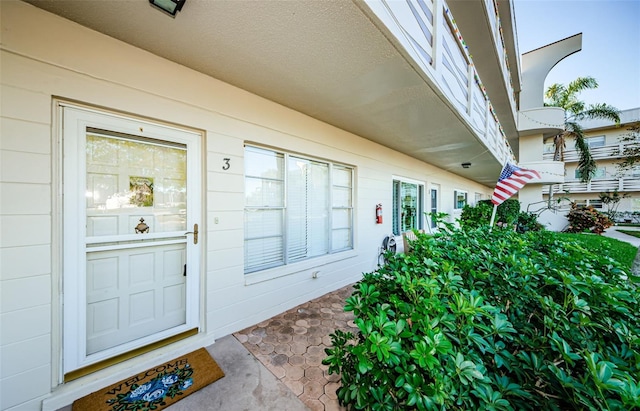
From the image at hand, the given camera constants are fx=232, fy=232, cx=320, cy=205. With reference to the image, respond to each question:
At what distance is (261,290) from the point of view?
294 cm

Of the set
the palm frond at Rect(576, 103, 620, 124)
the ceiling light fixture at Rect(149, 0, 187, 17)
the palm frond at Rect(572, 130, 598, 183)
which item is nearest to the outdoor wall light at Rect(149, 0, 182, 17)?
the ceiling light fixture at Rect(149, 0, 187, 17)

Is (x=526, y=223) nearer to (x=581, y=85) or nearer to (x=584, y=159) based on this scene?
(x=584, y=159)

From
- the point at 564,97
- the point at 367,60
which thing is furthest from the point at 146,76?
the point at 564,97

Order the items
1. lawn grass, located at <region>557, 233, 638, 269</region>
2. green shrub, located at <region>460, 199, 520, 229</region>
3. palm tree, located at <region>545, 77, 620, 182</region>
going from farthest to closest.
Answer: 1. palm tree, located at <region>545, 77, 620, 182</region>
2. green shrub, located at <region>460, 199, 520, 229</region>
3. lawn grass, located at <region>557, 233, 638, 269</region>

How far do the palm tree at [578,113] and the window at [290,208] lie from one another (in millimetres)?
13420

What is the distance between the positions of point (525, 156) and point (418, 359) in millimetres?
12252

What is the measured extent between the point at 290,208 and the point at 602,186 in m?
26.0

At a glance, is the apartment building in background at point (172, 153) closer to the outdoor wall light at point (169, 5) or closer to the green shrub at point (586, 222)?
the outdoor wall light at point (169, 5)

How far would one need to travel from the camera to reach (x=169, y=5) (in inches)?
61.1

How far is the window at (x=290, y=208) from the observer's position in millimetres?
3043

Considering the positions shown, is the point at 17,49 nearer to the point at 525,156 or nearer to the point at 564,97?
the point at 525,156

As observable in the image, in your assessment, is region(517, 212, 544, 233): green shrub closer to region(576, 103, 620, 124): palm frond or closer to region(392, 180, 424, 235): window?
region(392, 180, 424, 235): window

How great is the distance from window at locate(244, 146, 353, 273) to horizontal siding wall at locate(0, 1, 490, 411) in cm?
26

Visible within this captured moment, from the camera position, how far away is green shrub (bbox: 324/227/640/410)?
0.88m
